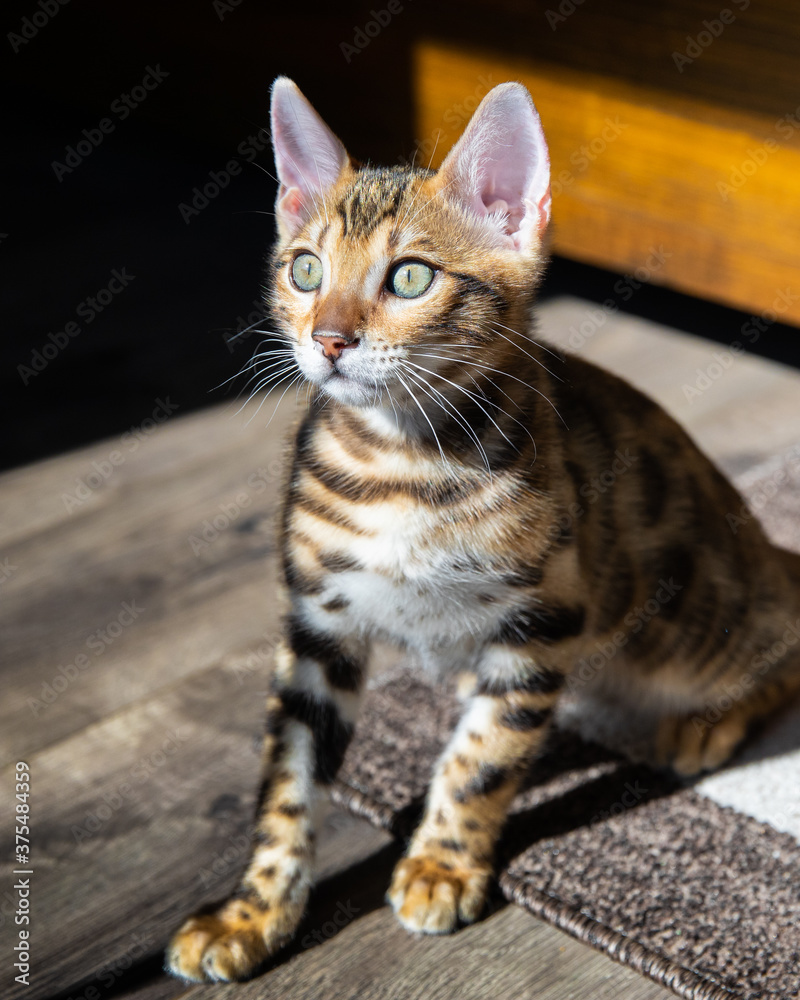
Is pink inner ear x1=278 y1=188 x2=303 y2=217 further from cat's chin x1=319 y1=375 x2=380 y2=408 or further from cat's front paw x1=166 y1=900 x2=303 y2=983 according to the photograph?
cat's front paw x1=166 y1=900 x2=303 y2=983

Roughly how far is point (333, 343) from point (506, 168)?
289 mm

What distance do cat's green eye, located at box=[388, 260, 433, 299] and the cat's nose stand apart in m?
0.09

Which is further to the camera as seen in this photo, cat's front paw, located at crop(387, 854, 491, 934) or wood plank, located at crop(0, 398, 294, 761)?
wood plank, located at crop(0, 398, 294, 761)

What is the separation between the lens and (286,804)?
1344 millimetres

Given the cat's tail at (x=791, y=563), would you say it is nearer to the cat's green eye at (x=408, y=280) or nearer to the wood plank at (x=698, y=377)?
the wood plank at (x=698, y=377)

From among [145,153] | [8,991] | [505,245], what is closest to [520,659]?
[505,245]

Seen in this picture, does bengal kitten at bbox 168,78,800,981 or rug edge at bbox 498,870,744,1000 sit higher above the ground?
bengal kitten at bbox 168,78,800,981

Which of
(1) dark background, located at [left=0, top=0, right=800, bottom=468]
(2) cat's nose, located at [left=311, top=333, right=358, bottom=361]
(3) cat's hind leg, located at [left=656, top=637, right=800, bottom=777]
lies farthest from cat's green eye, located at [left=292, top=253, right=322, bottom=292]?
(1) dark background, located at [left=0, top=0, right=800, bottom=468]

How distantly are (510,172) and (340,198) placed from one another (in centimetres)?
20

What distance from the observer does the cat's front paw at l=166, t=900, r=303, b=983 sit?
1.27 metres

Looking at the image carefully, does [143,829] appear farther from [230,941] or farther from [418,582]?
[418,582]

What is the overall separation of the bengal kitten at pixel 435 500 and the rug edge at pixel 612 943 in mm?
51

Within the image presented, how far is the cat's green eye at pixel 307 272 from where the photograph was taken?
1262 mm

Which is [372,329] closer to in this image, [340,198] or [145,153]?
[340,198]
